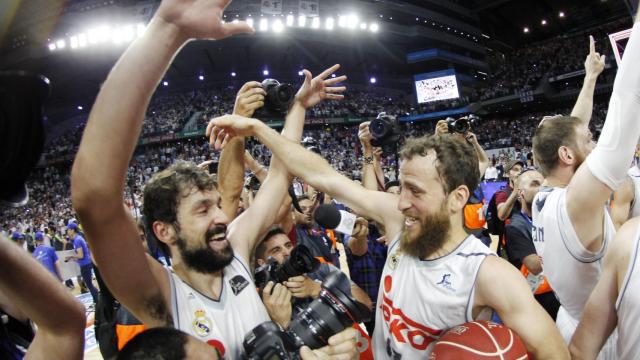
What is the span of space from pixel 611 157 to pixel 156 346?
5.52 ft

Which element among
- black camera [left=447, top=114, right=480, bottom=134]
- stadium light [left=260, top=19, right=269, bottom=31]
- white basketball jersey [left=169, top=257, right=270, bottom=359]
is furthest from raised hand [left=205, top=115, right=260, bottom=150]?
stadium light [left=260, top=19, right=269, bottom=31]

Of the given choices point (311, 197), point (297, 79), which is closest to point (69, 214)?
point (297, 79)

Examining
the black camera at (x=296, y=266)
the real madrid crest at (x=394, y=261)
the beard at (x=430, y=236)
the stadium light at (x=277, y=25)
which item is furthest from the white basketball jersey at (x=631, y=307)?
the stadium light at (x=277, y=25)

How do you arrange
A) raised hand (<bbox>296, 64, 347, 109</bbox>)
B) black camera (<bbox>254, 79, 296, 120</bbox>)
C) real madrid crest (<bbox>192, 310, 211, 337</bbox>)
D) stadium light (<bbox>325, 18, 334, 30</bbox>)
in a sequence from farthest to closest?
1. stadium light (<bbox>325, 18, 334, 30</bbox>)
2. raised hand (<bbox>296, 64, 347, 109</bbox>)
3. black camera (<bbox>254, 79, 296, 120</bbox>)
4. real madrid crest (<bbox>192, 310, 211, 337</bbox>)

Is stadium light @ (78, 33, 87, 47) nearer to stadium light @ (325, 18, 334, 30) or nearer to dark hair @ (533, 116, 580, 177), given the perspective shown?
stadium light @ (325, 18, 334, 30)

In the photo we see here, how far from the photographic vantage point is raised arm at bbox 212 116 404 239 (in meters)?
2.03

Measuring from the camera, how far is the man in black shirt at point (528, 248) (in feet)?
10.5

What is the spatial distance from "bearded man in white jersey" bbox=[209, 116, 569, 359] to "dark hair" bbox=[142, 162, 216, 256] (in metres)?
0.38

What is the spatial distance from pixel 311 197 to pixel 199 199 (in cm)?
310

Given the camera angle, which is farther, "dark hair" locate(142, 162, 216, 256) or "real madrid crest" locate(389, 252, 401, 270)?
"real madrid crest" locate(389, 252, 401, 270)

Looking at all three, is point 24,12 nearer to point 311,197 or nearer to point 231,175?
point 231,175

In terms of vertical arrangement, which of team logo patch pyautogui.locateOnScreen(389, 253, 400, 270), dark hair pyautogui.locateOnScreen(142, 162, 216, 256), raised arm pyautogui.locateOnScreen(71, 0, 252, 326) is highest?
raised arm pyautogui.locateOnScreen(71, 0, 252, 326)

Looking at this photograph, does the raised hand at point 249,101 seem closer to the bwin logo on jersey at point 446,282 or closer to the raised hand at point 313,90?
the raised hand at point 313,90

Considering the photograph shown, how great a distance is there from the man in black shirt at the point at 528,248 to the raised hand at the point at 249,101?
2596mm
